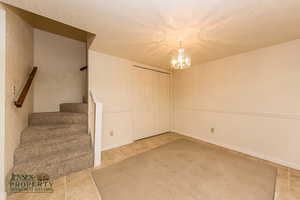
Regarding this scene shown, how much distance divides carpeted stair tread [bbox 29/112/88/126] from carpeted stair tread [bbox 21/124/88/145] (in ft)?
0.51

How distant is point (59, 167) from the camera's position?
1838 mm

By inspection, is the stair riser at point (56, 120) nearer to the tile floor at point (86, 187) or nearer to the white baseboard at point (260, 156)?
the tile floor at point (86, 187)

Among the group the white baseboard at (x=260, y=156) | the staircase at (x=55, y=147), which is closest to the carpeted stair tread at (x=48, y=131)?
the staircase at (x=55, y=147)

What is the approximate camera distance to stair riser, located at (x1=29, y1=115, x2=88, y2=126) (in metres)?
2.44

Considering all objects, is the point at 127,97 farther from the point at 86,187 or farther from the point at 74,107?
the point at 86,187

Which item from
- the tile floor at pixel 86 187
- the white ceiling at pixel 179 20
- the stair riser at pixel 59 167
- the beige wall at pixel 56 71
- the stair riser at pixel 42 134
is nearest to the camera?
the white ceiling at pixel 179 20

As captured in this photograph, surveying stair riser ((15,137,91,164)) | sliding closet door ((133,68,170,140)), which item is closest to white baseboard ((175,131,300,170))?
sliding closet door ((133,68,170,140))

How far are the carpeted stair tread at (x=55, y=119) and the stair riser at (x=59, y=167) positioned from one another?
0.85 meters

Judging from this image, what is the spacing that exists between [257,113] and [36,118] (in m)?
4.67

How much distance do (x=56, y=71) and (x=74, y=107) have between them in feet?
3.95

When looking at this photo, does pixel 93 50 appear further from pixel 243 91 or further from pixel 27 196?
pixel 243 91

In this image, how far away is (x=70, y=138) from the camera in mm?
2166

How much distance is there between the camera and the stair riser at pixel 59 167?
1647 mm

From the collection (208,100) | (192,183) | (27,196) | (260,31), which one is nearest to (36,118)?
(27,196)
